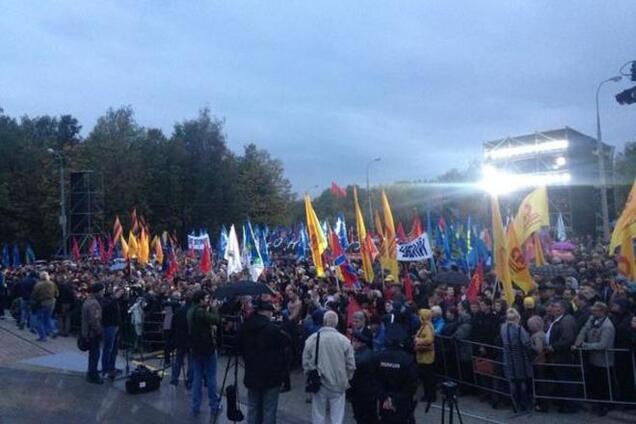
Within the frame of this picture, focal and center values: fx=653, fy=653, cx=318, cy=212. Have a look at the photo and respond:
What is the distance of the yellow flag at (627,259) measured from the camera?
35.1 ft

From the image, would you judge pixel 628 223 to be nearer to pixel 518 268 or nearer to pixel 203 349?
pixel 518 268

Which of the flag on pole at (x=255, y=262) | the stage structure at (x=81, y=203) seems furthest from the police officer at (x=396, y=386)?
the stage structure at (x=81, y=203)

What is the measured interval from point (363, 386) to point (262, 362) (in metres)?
1.30

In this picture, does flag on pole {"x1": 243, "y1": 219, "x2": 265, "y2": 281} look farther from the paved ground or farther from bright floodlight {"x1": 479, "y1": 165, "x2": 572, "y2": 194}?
bright floodlight {"x1": 479, "y1": 165, "x2": 572, "y2": 194}

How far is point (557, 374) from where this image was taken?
9969mm

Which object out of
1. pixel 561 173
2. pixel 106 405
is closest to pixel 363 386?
pixel 106 405

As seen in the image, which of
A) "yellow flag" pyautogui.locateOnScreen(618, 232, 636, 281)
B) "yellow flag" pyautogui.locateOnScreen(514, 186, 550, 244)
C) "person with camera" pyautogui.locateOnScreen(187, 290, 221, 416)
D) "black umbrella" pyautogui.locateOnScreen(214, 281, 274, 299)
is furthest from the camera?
"yellow flag" pyautogui.locateOnScreen(514, 186, 550, 244)

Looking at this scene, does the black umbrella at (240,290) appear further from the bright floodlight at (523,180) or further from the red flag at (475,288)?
the bright floodlight at (523,180)

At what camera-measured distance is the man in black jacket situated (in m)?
7.76

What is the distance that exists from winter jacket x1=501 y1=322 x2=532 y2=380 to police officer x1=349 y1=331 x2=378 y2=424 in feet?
8.49

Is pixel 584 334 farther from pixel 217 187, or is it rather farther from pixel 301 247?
pixel 217 187

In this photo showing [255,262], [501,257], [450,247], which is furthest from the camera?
[450,247]

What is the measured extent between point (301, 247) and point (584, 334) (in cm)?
2343

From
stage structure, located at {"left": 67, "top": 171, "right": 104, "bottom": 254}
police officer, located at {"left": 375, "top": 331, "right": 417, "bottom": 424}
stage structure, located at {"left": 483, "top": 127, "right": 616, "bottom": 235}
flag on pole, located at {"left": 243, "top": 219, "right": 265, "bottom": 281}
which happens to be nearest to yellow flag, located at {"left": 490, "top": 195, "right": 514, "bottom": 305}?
police officer, located at {"left": 375, "top": 331, "right": 417, "bottom": 424}
